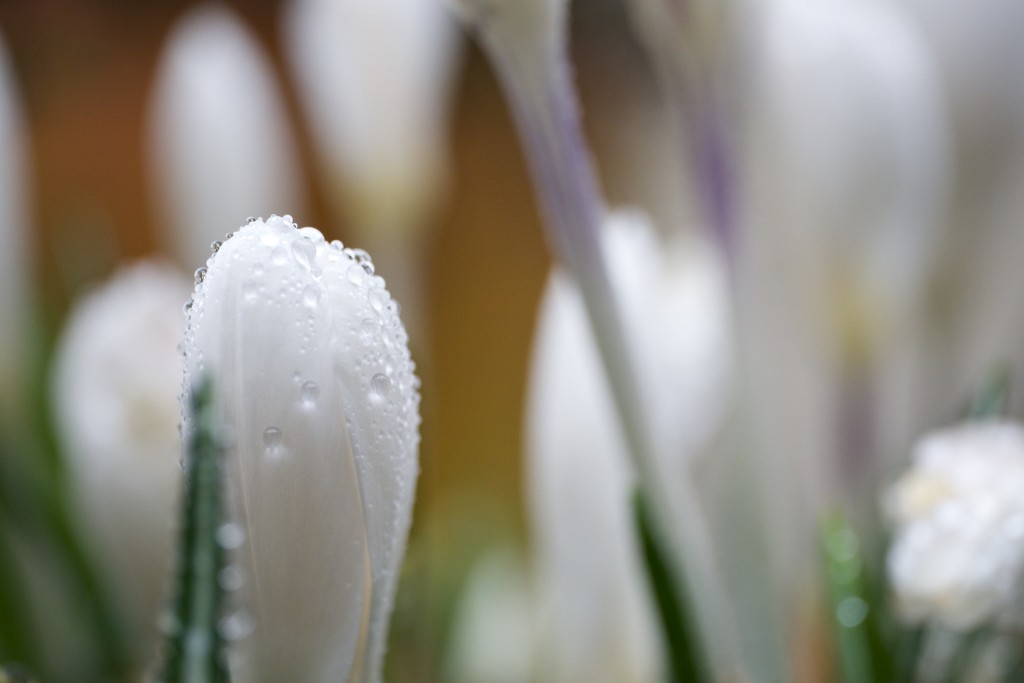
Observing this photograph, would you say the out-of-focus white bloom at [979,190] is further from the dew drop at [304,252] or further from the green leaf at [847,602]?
the dew drop at [304,252]

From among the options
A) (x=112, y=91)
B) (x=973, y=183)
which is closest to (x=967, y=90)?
(x=973, y=183)

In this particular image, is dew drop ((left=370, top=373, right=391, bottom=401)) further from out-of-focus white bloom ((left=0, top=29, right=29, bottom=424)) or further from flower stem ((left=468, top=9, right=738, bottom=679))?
out-of-focus white bloom ((left=0, top=29, right=29, bottom=424))

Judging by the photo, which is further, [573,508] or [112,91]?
[112,91]

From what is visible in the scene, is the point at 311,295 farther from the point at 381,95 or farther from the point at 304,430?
the point at 381,95

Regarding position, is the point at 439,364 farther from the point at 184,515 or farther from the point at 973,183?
the point at 184,515

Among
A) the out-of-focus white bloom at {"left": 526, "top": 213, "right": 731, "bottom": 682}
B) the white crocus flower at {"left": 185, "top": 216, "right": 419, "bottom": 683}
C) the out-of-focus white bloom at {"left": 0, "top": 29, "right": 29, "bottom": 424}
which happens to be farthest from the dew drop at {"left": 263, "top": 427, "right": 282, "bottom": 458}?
the out-of-focus white bloom at {"left": 0, "top": 29, "right": 29, "bottom": 424}

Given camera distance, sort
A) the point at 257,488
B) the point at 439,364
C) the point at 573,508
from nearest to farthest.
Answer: the point at 257,488 → the point at 573,508 → the point at 439,364

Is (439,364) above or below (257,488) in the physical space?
above
